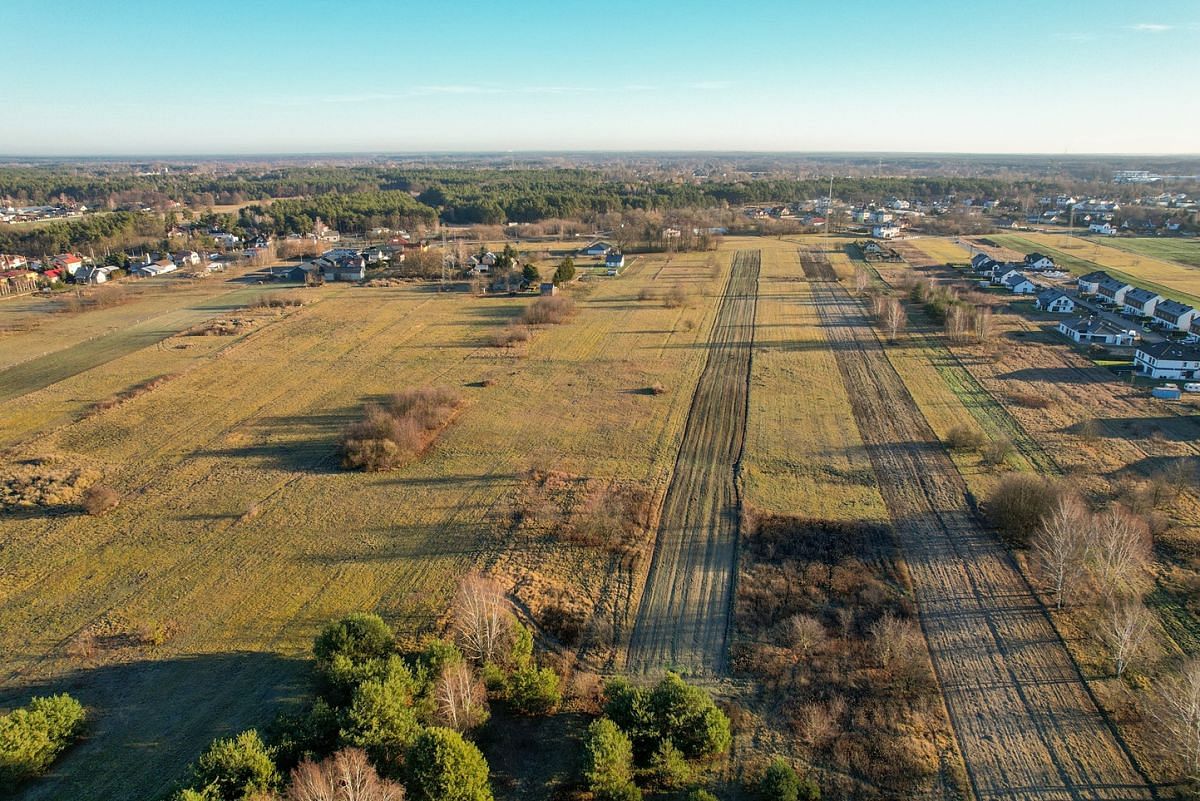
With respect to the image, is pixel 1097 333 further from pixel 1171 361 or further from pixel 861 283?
pixel 861 283

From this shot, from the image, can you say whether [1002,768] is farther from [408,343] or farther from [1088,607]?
[408,343]

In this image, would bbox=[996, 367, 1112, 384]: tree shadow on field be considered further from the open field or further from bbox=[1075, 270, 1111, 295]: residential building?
the open field

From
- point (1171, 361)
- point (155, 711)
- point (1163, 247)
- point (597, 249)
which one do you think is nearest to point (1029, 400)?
point (1171, 361)

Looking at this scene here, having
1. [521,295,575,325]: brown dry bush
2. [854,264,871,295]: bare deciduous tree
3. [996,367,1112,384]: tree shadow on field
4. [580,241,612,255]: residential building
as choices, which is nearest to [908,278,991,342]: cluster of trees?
[854,264,871,295]: bare deciduous tree

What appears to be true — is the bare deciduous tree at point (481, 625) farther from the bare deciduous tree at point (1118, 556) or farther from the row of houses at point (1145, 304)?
the row of houses at point (1145, 304)

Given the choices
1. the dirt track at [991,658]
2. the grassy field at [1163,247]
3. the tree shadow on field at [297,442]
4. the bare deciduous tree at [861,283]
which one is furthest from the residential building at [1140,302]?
the tree shadow on field at [297,442]

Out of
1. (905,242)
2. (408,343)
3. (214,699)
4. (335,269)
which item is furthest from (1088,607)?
(905,242)
